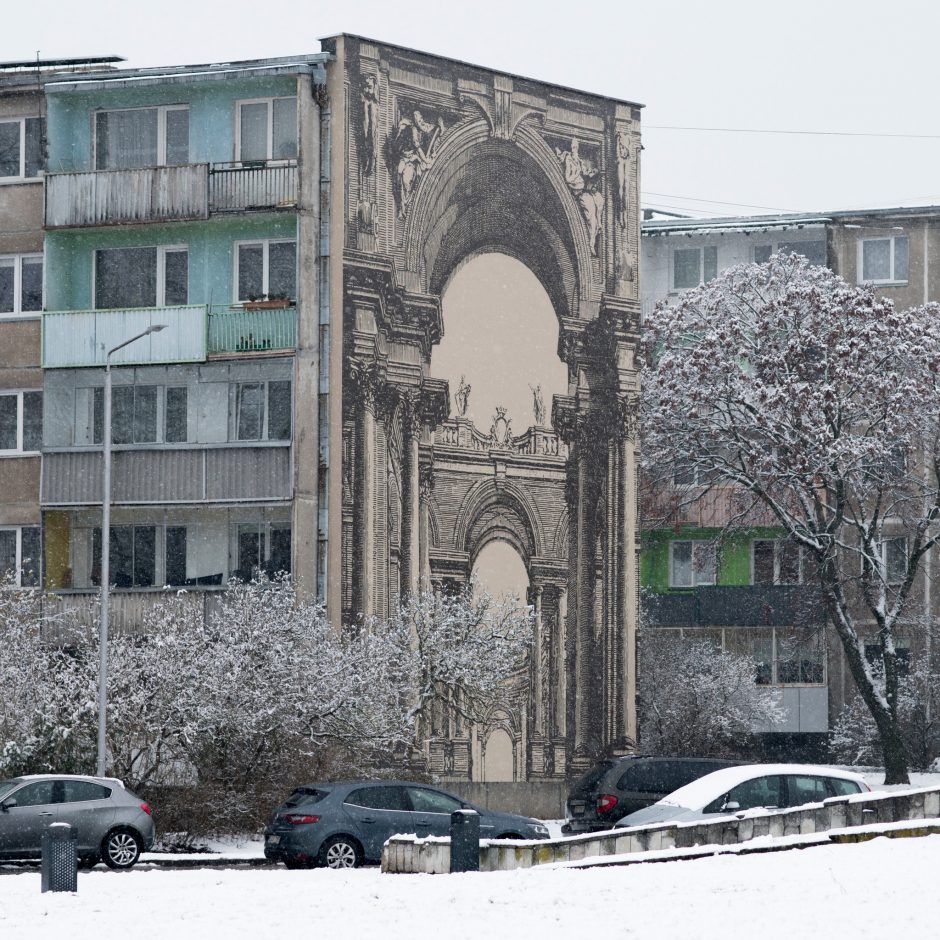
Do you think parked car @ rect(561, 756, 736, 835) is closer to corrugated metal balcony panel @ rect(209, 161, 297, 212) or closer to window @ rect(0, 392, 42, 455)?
corrugated metal balcony panel @ rect(209, 161, 297, 212)

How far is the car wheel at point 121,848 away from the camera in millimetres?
30344

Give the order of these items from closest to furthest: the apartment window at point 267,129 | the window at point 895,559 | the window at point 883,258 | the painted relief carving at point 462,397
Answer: the apartment window at point 267,129
the painted relief carving at point 462,397
the window at point 895,559
the window at point 883,258

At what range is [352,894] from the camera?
2211 centimetres

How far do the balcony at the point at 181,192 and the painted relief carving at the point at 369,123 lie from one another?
Answer: 1703 mm

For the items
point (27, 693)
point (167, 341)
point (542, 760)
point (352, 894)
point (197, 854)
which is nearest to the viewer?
point (352, 894)

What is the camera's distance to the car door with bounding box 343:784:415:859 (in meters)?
29.4

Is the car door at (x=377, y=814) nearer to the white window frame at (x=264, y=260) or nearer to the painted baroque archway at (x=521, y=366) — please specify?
the painted baroque archway at (x=521, y=366)

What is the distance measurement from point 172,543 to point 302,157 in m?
8.54

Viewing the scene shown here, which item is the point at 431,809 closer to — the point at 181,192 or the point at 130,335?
the point at 130,335

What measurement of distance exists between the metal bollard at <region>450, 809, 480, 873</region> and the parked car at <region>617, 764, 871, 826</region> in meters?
3.75

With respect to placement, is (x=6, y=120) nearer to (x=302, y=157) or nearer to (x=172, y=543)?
(x=302, y=157)

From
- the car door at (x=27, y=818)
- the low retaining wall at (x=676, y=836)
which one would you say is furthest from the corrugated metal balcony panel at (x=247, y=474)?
the low retaining wall at (x=676, y=836)

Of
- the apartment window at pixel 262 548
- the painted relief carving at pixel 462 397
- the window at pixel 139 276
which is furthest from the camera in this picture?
the painted relief carving at pixel 462 397

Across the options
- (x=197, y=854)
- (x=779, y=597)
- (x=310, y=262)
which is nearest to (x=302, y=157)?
(x=310, y=262)
